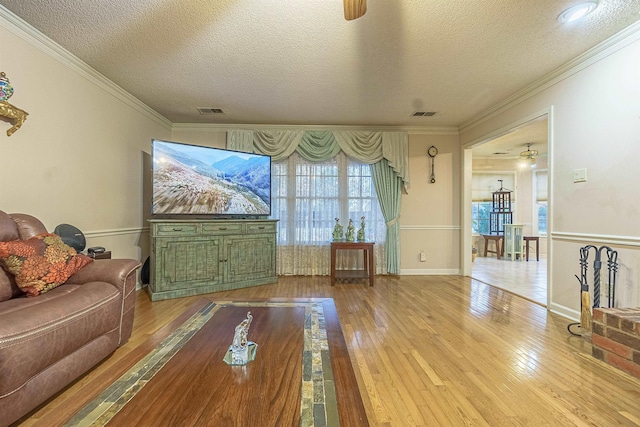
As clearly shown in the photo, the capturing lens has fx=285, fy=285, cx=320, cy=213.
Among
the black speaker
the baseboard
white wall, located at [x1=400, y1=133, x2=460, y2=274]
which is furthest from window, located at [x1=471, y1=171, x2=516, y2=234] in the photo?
the black speaker

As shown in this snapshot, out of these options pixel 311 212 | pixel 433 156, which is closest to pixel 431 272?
pixel 433 156

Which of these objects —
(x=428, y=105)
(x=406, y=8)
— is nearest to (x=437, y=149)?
(x=428, y=105)

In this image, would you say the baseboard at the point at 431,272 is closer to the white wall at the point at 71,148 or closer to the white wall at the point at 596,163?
the white wall at the point at 596,163

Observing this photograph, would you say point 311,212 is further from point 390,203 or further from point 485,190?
point 485,190

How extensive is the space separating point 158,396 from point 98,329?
1.13 metres

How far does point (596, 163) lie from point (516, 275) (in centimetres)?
272

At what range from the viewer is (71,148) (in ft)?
8.68

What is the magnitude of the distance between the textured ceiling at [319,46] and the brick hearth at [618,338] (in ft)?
6.84

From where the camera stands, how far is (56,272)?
5.76 ft

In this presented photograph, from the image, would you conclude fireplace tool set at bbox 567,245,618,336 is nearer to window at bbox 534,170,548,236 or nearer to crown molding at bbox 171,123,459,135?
crown molding at bbox 171,123,459,135

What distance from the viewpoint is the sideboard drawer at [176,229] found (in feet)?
10.6

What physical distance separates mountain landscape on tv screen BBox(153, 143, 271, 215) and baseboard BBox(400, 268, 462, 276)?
2440mm

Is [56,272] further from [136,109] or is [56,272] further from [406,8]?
[406,8]

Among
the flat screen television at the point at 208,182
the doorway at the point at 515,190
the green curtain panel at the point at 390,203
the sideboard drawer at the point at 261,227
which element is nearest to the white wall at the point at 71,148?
the flat screen television at the point at 208,182
